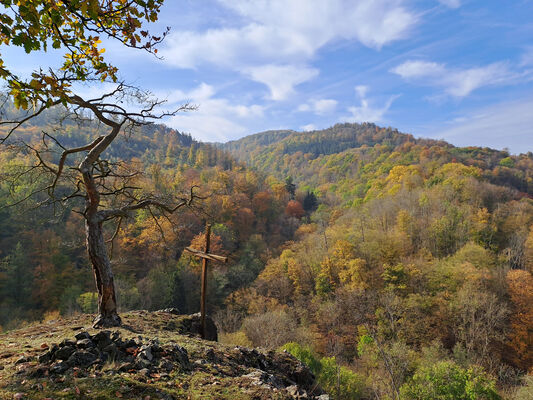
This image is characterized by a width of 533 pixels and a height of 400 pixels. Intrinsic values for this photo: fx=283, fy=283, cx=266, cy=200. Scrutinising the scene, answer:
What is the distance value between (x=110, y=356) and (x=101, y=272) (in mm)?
2764

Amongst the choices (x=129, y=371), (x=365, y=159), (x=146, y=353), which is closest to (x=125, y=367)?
(x=129, y=371)

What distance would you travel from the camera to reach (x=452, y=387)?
13102 mm

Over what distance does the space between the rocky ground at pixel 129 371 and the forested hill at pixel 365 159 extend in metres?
57.8

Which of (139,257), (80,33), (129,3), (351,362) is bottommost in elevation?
(351,362)

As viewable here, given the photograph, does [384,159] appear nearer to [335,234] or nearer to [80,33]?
[335,234]

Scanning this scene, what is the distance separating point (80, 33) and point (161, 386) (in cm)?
401

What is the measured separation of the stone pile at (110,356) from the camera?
3.52 meters

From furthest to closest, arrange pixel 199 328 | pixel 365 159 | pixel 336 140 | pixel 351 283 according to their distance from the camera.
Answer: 1. pixel 336 140
2. pixel 365 159
3. pixel 351 283
4. pixel 199 328

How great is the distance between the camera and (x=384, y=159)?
8956cm

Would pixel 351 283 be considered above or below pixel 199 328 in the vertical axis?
below

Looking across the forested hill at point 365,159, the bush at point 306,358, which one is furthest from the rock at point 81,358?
the forested hill at point 365,159

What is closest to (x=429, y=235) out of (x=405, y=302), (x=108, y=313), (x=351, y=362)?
(x=405, y=302)

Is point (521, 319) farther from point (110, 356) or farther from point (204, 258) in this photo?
point (110, 356)

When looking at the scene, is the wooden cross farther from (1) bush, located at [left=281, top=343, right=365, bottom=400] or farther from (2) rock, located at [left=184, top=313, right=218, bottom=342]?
(1) bush, located at [left=281, top=343, right=365, bottom=400]
